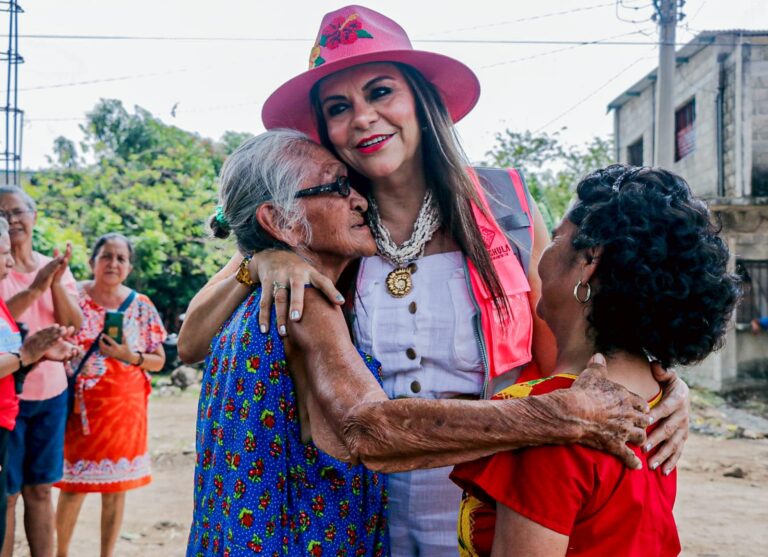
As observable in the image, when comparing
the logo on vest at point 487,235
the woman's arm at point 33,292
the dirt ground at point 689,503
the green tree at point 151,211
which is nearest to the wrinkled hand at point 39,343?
the woman's arm at point 33,292

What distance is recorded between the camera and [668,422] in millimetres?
1515

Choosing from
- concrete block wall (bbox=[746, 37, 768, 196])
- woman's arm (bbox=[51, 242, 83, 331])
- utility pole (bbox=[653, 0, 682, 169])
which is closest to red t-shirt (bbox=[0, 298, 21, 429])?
woman's arm (bbox=[51, 242, 83, 331])

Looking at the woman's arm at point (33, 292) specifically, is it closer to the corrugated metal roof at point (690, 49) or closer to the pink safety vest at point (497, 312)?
the pink safety vest at point (497, 312)

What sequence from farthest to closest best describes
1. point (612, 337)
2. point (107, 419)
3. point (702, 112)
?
point (702, 112)
point (107, 419)
point (612, 337)

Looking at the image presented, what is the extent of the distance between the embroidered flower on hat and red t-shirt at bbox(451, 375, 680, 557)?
4.14 feet

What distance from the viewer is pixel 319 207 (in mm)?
1851

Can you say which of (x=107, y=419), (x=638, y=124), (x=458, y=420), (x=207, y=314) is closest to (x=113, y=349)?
(x=107, y=419)

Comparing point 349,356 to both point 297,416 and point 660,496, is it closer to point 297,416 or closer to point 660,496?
point 297,416

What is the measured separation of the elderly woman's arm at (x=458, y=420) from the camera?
1307mm

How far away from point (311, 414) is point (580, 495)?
1.92ft

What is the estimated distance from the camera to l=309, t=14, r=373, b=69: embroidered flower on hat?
6.76 feet

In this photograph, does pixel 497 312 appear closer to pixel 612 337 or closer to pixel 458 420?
pixel 612 337

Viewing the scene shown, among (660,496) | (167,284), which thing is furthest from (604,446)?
(167,284)

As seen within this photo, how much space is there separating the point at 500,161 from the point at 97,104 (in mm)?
9901
